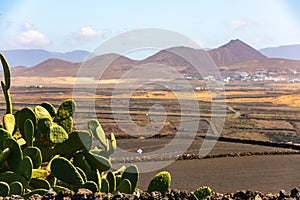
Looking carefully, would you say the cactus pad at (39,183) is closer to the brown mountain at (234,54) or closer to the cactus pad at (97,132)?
the cactus pad at (97,132)

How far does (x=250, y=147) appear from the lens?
11789mm

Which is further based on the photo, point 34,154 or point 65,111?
point 65,111

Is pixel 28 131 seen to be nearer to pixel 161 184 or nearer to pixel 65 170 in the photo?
pixel 65 170

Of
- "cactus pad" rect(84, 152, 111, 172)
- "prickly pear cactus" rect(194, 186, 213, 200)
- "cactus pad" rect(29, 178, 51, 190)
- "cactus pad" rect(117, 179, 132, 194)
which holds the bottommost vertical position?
"prickly pear cactus" rect(194, 186, 213, 200)

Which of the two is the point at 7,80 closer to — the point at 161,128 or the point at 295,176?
the point at 295,176

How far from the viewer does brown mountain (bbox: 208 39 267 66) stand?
118213 millimetres

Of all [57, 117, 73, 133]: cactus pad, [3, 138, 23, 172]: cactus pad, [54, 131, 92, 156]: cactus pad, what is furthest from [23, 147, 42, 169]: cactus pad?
[57, 117, 73, 133]: cactus pad

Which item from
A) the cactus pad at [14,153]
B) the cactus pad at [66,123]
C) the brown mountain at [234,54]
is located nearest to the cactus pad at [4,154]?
the cactus pad at [14,153]

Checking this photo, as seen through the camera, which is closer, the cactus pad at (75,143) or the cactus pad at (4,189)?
the cactus pad at (4,189)

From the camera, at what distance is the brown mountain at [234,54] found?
118 m

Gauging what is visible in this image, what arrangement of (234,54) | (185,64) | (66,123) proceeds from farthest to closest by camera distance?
(234,54)
(185,64)
(66,123)

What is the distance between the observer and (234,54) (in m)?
130

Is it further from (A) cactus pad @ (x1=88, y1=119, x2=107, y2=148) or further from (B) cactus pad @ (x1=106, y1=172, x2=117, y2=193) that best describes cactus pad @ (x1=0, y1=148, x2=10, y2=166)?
(B) cactus pad @ (x1=106, y1=172, x2=117, y2=193)

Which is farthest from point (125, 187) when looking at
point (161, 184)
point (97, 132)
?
point (97, 132)
